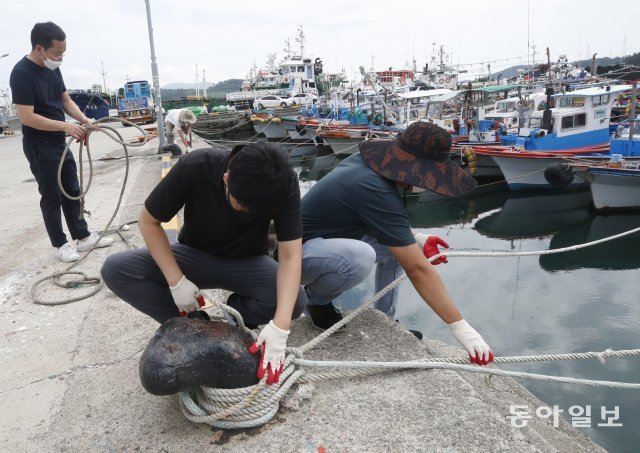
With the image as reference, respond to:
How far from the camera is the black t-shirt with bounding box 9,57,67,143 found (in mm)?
3078

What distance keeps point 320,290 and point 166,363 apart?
2.91ft

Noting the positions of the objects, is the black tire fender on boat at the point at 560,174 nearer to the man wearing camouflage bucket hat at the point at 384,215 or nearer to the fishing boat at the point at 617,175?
the fishing boat at the point at 617,175

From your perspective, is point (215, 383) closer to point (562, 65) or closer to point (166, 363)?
point (166, 363)

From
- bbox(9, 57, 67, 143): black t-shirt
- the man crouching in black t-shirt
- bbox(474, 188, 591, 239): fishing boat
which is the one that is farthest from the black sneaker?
bbox(474, 188, 591, 239): fishing boat

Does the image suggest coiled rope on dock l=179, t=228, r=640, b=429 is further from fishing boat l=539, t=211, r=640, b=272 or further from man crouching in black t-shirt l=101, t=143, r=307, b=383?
fishing boat l=539, t=211, r=640, b=272

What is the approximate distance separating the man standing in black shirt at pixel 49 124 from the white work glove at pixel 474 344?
2.71 m

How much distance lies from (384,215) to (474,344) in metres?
0.67

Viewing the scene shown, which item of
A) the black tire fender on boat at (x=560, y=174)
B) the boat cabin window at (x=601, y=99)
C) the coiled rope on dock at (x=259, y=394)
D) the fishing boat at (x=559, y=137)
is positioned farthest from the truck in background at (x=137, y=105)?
the coiled rope on dock at (x=259, y=394)

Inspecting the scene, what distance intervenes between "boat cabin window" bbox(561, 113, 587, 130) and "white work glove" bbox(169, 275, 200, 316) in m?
13.1

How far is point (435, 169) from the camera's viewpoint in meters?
2.16

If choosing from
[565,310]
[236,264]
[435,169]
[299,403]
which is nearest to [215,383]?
[299,403]

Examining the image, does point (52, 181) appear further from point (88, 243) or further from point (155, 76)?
point (155, 76)

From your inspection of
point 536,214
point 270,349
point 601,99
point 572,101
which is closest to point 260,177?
point 270,349

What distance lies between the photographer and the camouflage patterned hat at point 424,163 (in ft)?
6.95
